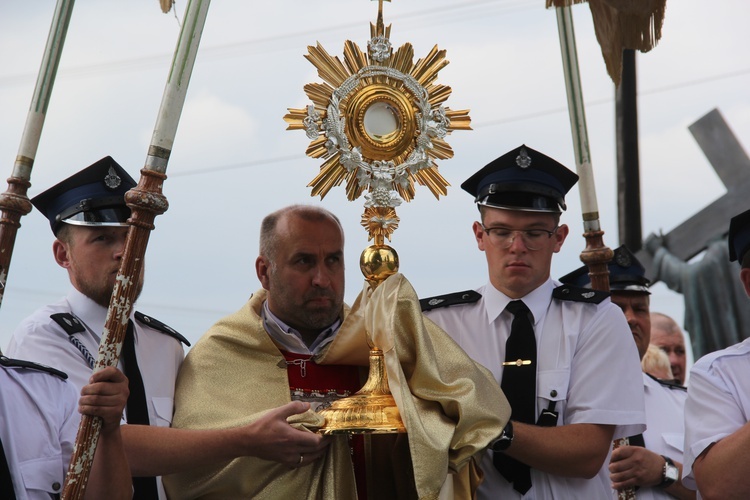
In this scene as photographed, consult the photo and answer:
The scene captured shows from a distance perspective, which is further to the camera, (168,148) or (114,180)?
(114,180)

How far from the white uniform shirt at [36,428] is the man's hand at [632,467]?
233 centimetres

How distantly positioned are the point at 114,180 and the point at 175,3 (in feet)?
2.54

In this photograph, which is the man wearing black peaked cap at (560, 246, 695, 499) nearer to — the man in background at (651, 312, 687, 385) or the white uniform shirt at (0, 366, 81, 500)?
the man in background at (651, 312, 687, 385)

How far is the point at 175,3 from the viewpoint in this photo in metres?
4.26

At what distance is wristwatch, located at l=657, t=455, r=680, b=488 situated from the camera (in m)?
5.09

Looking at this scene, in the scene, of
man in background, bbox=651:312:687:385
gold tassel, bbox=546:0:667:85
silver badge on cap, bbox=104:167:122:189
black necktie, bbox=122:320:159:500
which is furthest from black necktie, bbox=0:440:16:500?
man in background, bbox=651:312:687:385

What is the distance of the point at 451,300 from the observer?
4.76 meters

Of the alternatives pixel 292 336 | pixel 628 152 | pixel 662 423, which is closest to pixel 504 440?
pixel 292 336

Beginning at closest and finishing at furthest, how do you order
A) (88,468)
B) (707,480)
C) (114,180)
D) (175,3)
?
(88,468) < (707,480) < (175,3) < (114,180)

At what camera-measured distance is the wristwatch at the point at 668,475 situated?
5.09 m

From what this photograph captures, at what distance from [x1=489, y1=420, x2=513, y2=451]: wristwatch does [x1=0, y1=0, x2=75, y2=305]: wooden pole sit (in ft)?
5.82

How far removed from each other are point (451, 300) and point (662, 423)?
138 centimetres

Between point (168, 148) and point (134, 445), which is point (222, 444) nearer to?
point (134, 445)

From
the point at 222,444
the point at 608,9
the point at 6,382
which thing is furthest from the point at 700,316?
the point at 6,382
